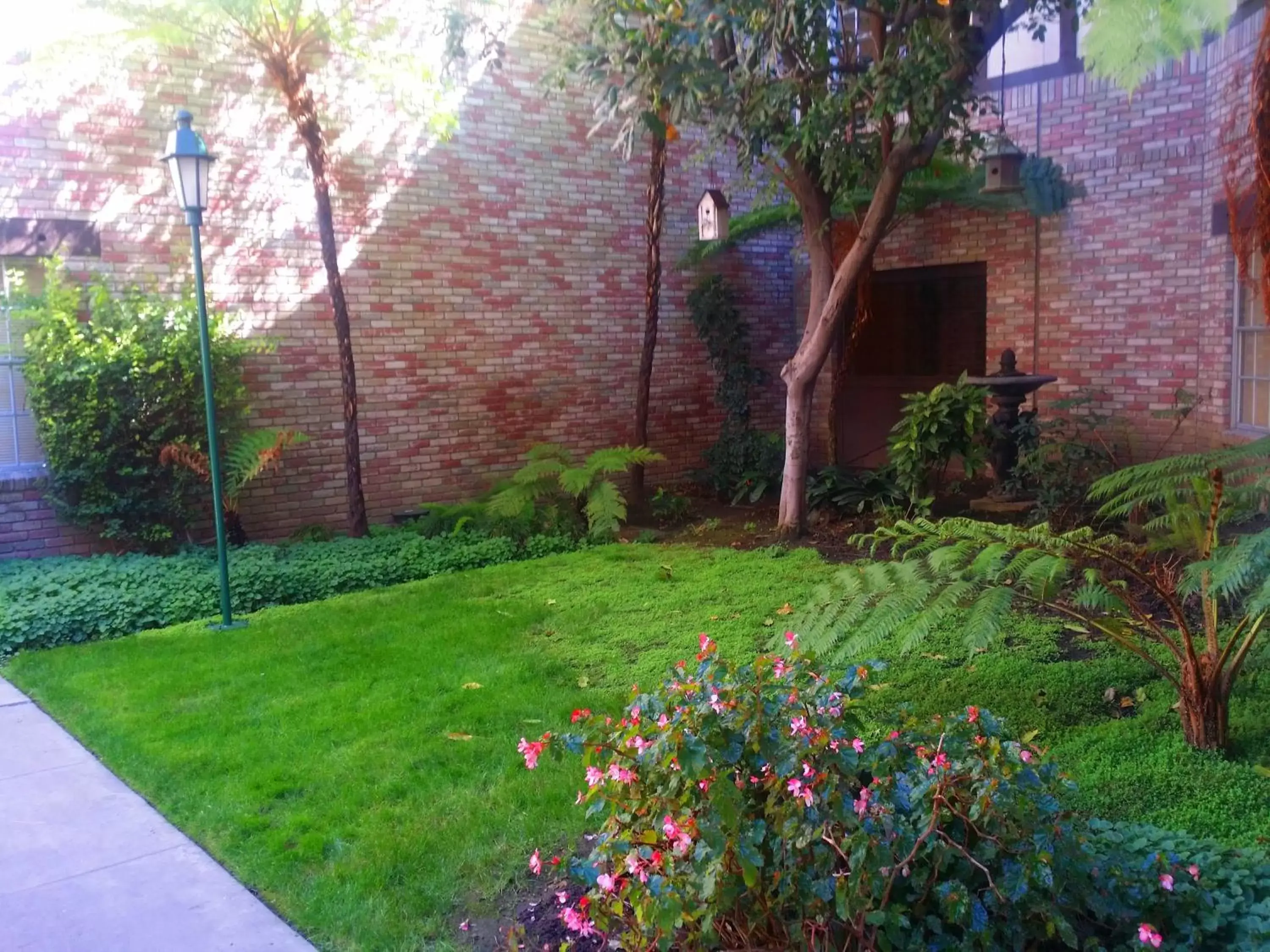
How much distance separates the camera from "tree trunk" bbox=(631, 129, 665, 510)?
425 inches

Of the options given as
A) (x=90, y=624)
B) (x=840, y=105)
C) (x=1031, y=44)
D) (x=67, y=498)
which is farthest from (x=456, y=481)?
(x=1031, y=44)

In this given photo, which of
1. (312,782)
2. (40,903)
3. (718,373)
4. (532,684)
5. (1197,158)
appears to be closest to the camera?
(40,903)

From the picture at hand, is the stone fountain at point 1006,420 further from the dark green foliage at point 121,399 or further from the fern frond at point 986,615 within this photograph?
the dark green foliage at point 121,399

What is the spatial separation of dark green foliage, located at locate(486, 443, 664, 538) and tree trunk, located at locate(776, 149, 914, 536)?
1449 mm

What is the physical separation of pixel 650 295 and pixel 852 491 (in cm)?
300

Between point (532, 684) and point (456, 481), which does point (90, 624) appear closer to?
point (532, 684)

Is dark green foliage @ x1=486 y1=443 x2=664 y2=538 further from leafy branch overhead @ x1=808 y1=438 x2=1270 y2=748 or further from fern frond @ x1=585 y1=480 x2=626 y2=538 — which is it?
leafy branch overhead @ x1=808 y1=438 x2=1270 y2=748

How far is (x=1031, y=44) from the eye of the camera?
10.7 meters

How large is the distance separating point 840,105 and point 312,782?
5.82 metres

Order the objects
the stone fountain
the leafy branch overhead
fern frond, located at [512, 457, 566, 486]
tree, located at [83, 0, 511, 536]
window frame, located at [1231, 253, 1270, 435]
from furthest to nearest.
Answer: fern frond, located at [512, 457, 566, 486] → the stone fountain → window frame, located at [1231, 253, 1270, 435] → tree, located at [83, 0, 511, 536] → the leafy branch overhead

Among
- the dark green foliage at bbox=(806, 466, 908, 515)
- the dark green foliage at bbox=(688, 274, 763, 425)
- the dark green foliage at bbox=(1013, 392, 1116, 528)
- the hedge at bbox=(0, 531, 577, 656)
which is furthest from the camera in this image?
the dark green foliage at bbox=(688, 274, 763, 425)

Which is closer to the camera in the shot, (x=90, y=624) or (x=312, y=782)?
(x=312, y=782)

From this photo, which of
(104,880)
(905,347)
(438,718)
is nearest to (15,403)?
(438,718)

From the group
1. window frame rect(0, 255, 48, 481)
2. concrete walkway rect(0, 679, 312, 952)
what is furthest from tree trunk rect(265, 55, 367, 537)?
concrete walkway rect(0, 679, 312, 952)
